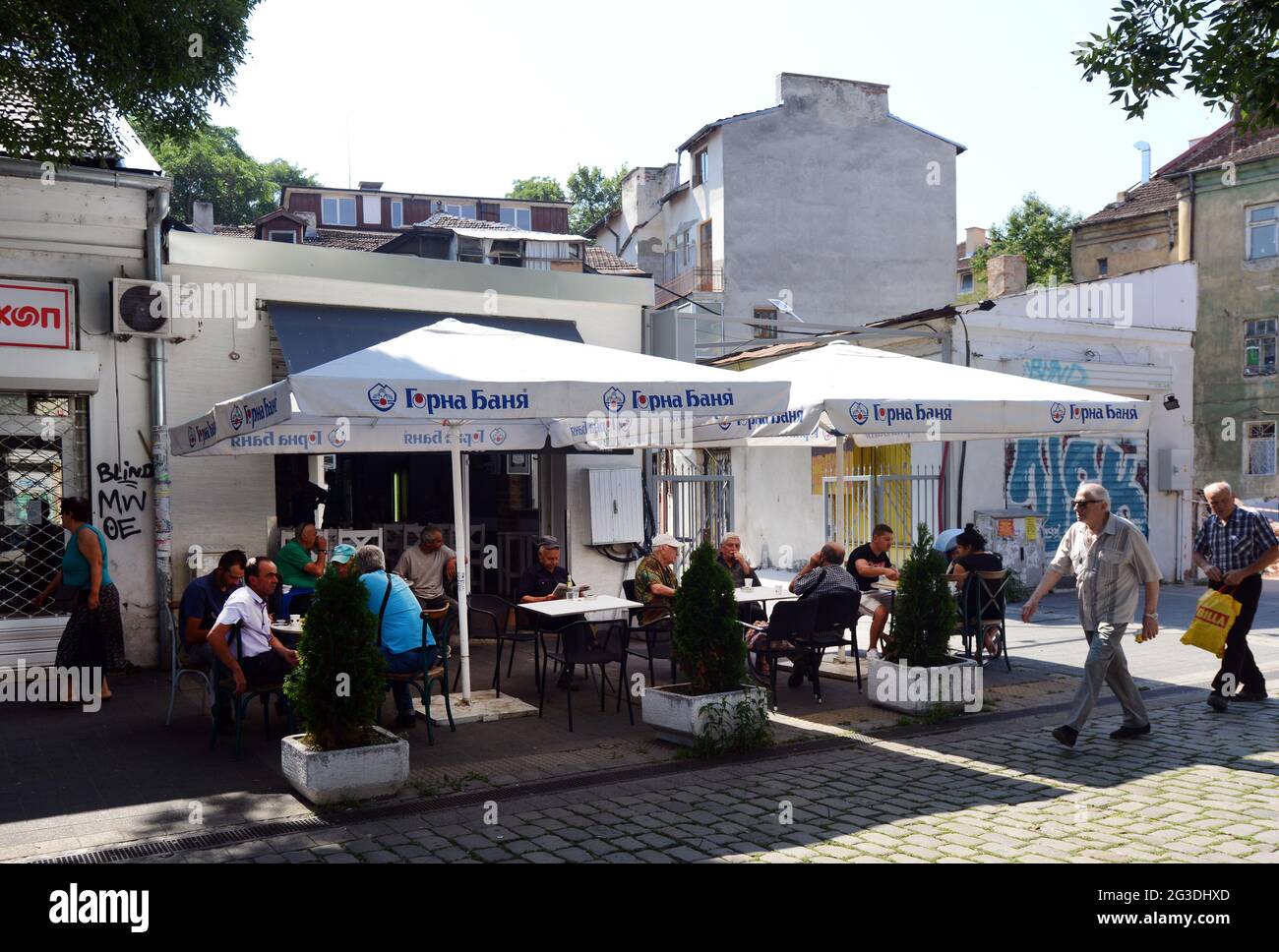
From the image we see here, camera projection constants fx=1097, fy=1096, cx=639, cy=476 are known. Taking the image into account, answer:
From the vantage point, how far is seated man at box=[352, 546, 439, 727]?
23.5ft

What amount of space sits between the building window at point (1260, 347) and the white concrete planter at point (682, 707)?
22105 mm

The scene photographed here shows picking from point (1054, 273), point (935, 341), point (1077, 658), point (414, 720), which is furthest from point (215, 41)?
point (1054, 273)

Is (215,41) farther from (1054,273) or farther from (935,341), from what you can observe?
(1054,273)

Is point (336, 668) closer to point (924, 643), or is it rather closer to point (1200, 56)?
point (924, 643)

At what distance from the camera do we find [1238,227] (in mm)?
25312

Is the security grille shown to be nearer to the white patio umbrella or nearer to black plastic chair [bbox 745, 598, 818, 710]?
the white patio umbrella

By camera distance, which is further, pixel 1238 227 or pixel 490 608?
pixel 1238 227

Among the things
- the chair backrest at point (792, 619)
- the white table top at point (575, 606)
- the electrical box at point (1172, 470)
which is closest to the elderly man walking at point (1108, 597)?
the chair backrest at point (792, 619)

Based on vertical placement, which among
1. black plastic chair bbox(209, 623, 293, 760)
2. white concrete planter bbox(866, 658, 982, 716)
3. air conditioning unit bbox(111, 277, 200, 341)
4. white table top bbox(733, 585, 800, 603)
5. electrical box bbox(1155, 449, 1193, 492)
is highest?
air conditioning unit bbox(111, 277, 200, 341)

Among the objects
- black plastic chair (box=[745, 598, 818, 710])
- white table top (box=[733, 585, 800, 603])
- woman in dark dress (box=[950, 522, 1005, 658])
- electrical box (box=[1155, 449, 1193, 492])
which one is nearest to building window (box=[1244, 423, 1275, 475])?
electrical box (box=[1155, 449, 1193, 492])

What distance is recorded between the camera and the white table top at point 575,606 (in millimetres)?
8070

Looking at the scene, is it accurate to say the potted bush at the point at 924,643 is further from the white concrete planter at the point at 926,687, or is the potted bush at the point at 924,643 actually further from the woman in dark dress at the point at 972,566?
the woman in dark dress at the point at 972,566

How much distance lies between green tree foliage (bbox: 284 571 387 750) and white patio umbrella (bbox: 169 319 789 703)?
42.7 inches

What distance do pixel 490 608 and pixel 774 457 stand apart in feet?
42.8
